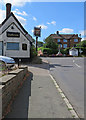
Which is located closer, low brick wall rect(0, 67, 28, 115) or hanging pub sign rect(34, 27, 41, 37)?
low brick wall rect(0, 67, 28, 115)

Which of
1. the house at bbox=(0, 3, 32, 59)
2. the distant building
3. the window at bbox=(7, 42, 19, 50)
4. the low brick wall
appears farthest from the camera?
the distant building

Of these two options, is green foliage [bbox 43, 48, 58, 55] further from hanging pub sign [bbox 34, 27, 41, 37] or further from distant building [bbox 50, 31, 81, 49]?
distant building [bbox 50, 31, 81, 49]

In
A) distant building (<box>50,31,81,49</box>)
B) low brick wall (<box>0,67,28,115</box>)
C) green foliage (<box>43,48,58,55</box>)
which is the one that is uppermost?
distant building (<box>50,31,81,49</box>)

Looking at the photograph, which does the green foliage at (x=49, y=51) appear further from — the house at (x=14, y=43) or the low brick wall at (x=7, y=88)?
the low brick wall at (x=7, y=88)

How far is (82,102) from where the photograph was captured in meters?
5.57

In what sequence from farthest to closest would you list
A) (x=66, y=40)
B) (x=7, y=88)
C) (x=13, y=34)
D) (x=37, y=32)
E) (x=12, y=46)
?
(x=66, y=40), (x=37, y=32), (x=12, y=46), (x=13, y=34), (x=7, y=88)

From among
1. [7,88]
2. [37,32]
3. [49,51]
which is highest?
[37,32]

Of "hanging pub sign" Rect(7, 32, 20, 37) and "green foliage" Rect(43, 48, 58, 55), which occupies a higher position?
"hanging pub sign" Rect(7, 32, 20, 37)

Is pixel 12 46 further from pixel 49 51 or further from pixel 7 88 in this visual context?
pixel 49 51

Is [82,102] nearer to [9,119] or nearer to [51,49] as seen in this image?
[9,119]

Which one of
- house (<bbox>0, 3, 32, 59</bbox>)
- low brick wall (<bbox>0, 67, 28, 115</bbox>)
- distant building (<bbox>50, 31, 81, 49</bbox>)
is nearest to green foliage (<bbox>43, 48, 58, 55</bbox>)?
distant building (<bbox>50, 31, 81, 49</bbox>)

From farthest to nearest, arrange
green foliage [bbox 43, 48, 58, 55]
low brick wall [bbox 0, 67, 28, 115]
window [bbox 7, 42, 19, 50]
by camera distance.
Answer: green foliage [bbox 43, 48, 58, 55], window [bbox 7, 42, 19, 50], low brick wall [bbox 0, 67, 28, 115]

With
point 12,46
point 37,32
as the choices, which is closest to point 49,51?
point 37,32

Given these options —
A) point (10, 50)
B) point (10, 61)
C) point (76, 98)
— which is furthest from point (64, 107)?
point (10, 50)
